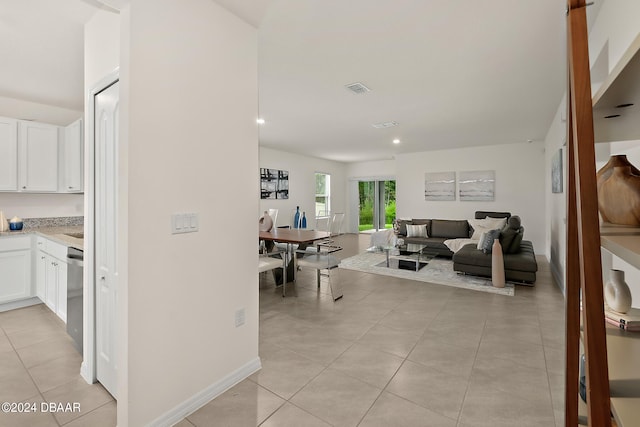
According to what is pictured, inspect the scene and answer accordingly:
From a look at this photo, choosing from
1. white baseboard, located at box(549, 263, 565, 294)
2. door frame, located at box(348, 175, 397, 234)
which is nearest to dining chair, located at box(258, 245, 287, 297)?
white baseboard, located at box(549, 263, 565, 294)

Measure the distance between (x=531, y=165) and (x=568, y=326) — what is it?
24.8 ft

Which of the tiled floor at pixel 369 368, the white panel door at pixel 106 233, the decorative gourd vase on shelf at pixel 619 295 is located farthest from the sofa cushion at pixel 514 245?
the white panel door at pixel 106 233

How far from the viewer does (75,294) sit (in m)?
2.47

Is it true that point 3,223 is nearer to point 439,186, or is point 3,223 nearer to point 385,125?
point 385,125

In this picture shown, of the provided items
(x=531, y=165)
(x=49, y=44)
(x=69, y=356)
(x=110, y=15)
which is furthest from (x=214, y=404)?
(x=531, y=165)

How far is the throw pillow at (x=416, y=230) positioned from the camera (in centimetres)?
682

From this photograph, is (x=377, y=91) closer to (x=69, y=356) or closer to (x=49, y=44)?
(x=49, y=44)

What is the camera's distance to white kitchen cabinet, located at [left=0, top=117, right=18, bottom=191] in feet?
11.8

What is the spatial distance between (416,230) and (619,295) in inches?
228

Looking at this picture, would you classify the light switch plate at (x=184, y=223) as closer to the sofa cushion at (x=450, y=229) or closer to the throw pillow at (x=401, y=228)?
the throw pillow at (x=401, y=228)

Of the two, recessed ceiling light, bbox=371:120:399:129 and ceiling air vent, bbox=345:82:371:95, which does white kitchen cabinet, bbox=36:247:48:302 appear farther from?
recessed ceiling light, bbox=371:120:399:129

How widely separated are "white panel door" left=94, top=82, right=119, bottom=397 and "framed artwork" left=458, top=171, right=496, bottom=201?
25.1 ft

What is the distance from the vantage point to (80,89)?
356 cm

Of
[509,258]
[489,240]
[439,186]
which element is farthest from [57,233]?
[439,186]
